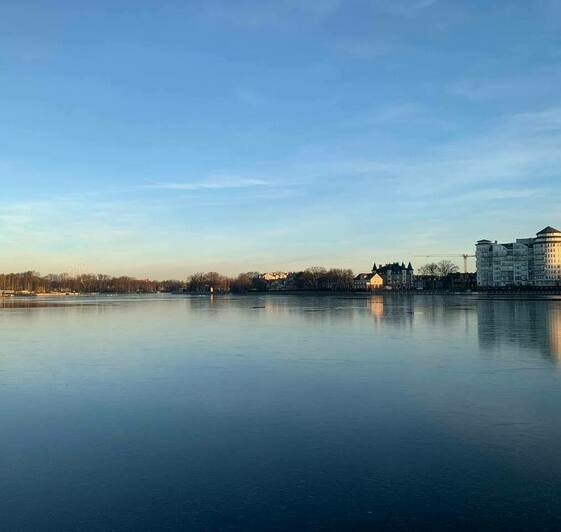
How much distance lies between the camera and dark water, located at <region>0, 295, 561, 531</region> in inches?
197

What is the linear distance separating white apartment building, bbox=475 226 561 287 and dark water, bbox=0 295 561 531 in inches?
4419

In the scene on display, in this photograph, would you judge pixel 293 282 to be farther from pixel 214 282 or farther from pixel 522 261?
pixel 522 261

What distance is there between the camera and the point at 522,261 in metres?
126

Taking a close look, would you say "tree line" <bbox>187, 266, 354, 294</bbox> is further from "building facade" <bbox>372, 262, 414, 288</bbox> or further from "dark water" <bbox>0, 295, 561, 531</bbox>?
"dark water" <bbox>0, 295, 561, 531</bbox>

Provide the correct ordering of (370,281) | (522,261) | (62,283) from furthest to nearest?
1. (62,283)
2. (370,281)
3. (522,261)

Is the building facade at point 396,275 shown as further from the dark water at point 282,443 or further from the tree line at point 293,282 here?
the dark water at point 282,443

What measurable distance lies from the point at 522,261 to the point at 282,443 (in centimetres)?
13135

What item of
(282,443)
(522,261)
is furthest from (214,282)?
(282,443)

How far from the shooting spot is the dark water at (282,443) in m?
5.01

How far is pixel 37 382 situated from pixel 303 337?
11331 millimetres

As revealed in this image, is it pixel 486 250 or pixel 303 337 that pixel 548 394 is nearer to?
pixel 303 337

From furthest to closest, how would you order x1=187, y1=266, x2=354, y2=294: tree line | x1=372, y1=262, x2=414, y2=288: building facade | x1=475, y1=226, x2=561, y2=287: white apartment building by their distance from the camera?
x1=372, y1=262, x2=414, y2=288: building facade, x1=187, y1=266, x2=354, y2=294: tree line, x1=475, y1=226, x2=561, y2=287: white apartment building

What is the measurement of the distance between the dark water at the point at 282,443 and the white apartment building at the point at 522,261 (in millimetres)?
112231

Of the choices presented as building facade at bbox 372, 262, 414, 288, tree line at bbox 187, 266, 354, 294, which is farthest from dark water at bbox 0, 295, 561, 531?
building facade at bbox 372, 262, 414, 288
